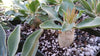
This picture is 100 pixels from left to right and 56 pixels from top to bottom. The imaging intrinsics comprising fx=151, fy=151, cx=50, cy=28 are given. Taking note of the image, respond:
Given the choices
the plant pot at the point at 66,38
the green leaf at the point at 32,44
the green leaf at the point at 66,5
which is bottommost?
the plant pot at the point at 66,38

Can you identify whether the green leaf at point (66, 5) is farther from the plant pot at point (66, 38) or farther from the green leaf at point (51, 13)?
the plant pot at point (66, 38)

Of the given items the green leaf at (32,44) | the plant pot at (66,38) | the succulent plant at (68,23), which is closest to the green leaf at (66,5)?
the succulent plant at (68,23)

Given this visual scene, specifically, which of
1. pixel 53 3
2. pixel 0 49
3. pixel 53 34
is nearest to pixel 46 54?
pixel 53 34

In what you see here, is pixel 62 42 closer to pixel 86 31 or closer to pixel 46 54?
pixel 46 54

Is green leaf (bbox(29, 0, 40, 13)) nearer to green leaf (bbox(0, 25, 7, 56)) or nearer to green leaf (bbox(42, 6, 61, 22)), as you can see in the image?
green leaf (bbox(42, 6, 61, 22))

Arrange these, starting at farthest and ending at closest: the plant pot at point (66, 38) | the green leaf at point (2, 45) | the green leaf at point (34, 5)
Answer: the green leaf at point (34, 5) < the plant pot at point (66, 38) < the green leaf at point (2, 45)

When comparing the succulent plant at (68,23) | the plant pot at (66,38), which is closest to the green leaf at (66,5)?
the succulent plant at (68,23)

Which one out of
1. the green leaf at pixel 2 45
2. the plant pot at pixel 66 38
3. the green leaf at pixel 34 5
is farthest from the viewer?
the green leaf at pixel 34 5

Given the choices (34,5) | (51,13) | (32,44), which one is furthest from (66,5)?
(32,44)

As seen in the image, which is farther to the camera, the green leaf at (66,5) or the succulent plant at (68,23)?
the green leaf at (66,5)

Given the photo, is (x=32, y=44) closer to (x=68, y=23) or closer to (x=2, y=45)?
(x=2, y=45)

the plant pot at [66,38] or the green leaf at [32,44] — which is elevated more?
the green leaf at [32,44]
